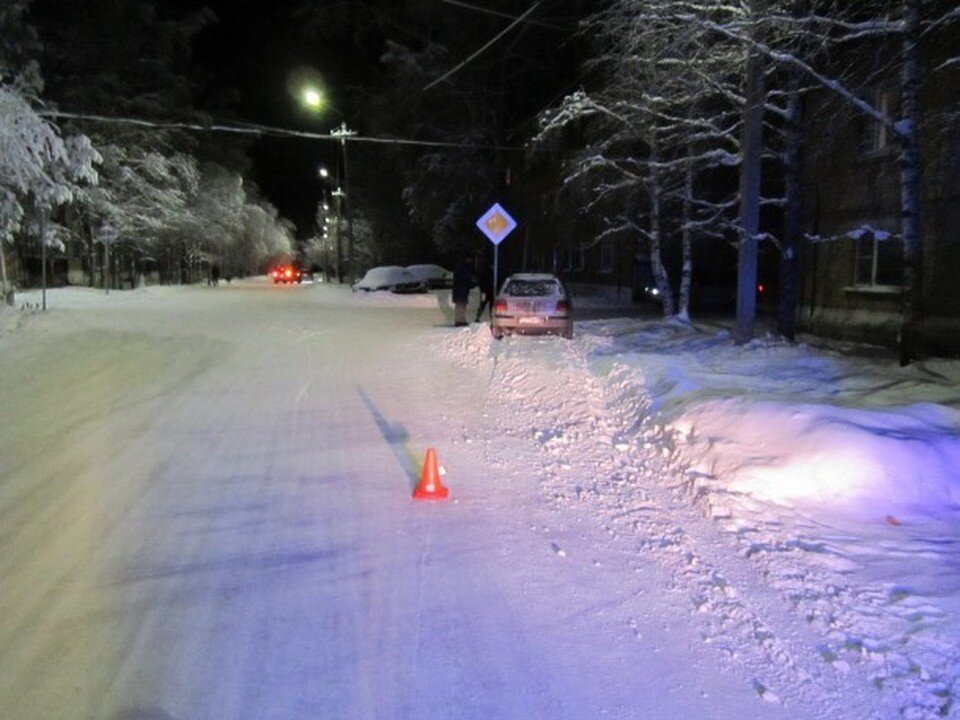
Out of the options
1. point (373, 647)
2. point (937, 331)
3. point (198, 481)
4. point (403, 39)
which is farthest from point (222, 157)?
point (373, 647)

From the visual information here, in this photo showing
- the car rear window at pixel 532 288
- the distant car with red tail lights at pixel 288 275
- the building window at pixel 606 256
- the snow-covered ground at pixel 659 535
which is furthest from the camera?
the distant car with red tail lights at pixel 288 275

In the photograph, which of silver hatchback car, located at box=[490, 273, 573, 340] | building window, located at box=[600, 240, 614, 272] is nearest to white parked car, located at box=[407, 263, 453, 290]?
building window, located at box=[600, 240, 614, 272]

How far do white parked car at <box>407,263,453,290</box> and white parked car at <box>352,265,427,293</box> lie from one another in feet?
1.18

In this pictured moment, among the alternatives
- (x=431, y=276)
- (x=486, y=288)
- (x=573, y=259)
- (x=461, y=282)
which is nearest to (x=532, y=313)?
(x=461, y=282)

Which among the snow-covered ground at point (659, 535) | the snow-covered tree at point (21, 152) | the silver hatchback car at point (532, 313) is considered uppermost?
the snow-covered tree at point (21, 152)

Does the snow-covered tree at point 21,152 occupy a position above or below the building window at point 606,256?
above

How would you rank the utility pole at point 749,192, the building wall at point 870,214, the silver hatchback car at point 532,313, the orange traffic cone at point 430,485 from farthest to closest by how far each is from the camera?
1. the silver hatchback car at point 532,313
2. the building wall at point 870,214
3. the utility pole at point 749,192
4. the orange traffic cone at point 430,485

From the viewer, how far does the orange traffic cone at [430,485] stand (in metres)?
6.35

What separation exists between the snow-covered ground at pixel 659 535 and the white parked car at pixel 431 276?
27.3m

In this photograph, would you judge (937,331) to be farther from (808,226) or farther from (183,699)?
(183,699)

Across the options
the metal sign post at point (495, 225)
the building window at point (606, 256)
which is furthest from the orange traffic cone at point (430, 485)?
the building window at point (606, 256)

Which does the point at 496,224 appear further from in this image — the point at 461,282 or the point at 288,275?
the point at 288,275

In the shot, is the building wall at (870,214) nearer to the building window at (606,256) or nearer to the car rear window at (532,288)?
the car rear window at (532,288)

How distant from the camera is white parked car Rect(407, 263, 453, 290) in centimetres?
3931
